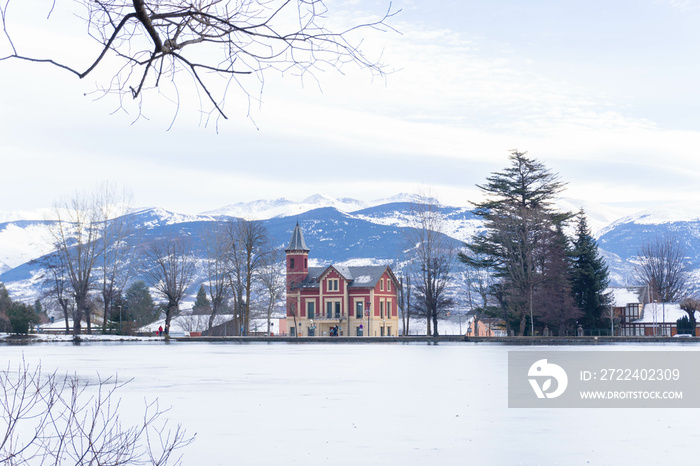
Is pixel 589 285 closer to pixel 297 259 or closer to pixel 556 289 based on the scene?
pixel 556 289

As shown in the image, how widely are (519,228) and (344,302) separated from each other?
1120 inches

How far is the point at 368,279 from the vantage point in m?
87.7

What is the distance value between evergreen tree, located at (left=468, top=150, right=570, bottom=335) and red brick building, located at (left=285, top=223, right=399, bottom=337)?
20.2 m

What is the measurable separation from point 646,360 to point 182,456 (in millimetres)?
22183

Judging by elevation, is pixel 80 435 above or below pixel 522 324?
above

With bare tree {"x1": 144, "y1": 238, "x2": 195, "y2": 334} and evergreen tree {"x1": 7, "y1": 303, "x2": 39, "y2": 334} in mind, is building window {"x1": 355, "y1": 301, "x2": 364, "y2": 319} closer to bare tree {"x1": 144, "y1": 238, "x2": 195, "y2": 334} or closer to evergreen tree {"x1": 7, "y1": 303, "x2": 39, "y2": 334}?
bare tree {"x1": 144, "y1": 238, "x2": 195, "y2": 334}

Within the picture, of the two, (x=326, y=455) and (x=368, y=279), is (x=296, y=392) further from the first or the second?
(x=368, y=279)

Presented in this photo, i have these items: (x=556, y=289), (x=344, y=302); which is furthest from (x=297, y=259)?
(x=556, y=289)

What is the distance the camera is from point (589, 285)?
66.6m

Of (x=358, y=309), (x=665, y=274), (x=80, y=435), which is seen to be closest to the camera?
(x=80, y=435)

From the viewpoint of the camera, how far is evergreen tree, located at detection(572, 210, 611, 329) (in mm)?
65938

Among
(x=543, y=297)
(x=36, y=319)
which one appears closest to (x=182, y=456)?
(x=543, y=297)

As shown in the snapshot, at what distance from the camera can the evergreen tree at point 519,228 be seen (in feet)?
203

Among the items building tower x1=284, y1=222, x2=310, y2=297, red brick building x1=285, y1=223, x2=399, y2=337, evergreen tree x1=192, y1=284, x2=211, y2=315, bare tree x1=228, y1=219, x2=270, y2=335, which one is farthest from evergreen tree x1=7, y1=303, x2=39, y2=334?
building tower x1=284, y1=222, x2=310, y2=297
